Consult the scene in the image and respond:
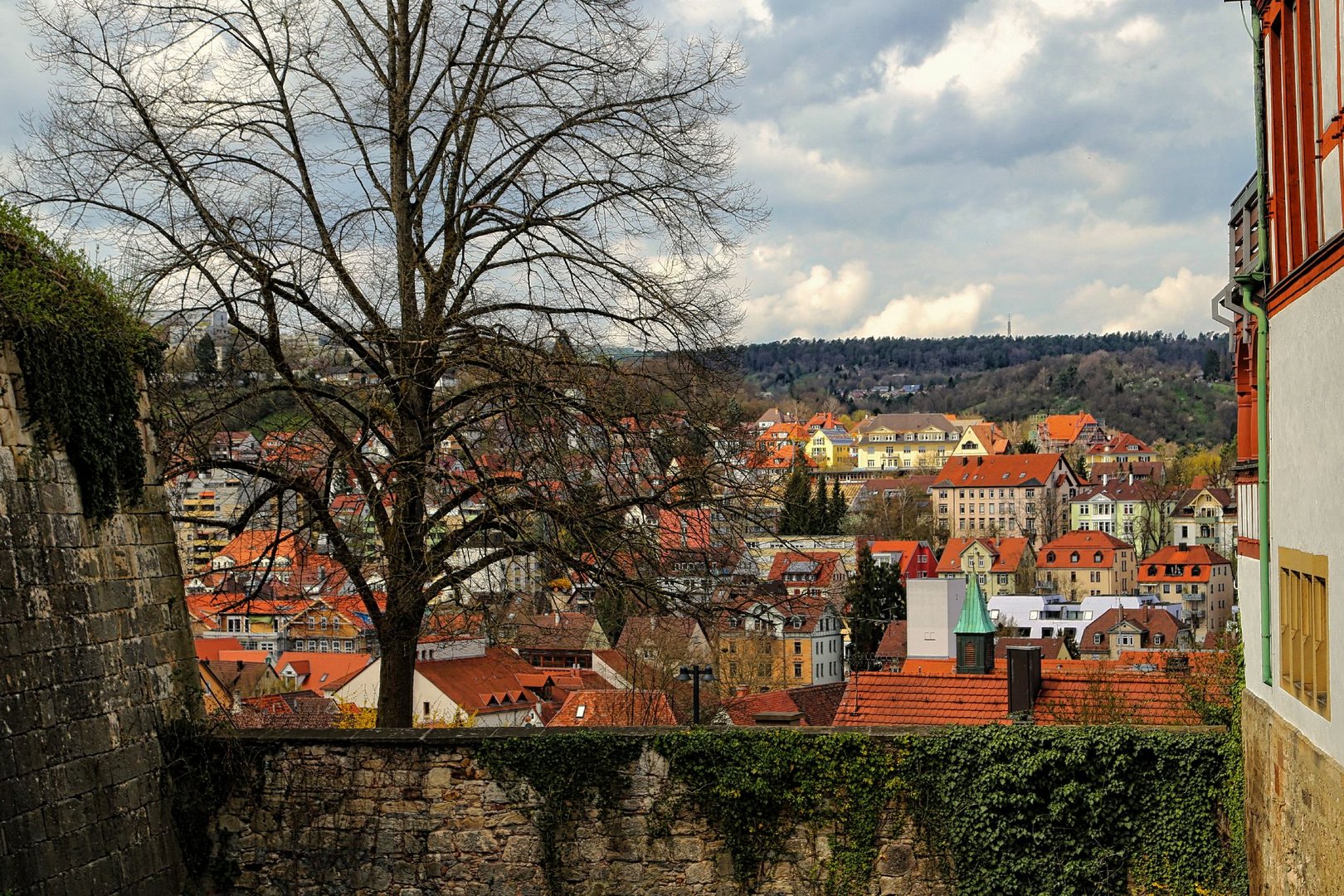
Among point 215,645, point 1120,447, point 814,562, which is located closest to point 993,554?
point 215,645

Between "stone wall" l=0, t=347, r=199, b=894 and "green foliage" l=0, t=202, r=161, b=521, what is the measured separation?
0.51ft

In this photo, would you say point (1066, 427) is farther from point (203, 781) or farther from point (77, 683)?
point (77, 683)

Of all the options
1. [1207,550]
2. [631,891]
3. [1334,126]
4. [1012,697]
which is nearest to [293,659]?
[1012,697]

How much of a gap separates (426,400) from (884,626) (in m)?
57.4

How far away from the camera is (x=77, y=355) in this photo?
28.7ft

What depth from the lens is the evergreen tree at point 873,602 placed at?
201 feet

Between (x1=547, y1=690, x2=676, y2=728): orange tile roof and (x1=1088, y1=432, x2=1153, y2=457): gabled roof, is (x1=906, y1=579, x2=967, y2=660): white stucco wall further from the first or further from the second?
(x1=1088, y1=432, x2=1153, y2=457): gabled roof

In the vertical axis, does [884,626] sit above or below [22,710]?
below

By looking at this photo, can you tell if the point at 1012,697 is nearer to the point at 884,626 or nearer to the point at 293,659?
the point at 293,659

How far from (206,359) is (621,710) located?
15598 millimetres

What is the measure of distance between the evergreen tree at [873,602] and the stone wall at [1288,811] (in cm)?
4992

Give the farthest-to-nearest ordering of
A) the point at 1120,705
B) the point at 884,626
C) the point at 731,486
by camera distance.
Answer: the point at 884,626, the point at 1120,705, the point at 731,486

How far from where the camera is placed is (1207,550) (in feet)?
312

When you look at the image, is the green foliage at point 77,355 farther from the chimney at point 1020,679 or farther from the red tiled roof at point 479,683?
the red tiled roof at point 479,683
